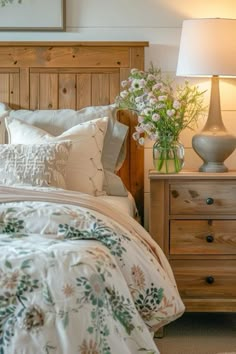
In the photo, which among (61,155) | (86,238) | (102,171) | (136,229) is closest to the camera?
(86,238)

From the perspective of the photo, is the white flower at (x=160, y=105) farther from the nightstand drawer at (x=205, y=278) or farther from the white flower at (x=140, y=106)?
the nightstand drawer at (x=205, y=278)

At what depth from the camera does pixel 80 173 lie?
3.00 m

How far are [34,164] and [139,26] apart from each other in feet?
3.82

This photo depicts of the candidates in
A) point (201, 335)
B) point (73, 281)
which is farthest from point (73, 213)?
point (201, 335)

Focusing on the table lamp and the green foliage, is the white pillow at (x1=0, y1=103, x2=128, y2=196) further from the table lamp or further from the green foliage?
the table lamp

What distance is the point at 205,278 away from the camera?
2939 millimetres

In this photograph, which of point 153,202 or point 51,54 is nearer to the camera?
point 153,202

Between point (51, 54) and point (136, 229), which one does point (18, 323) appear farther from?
point (51, 54)

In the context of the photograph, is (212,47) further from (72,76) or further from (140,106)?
(72,76)

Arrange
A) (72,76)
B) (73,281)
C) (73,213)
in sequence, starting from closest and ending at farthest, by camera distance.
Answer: (73,281) < (73,213) < (72,76)

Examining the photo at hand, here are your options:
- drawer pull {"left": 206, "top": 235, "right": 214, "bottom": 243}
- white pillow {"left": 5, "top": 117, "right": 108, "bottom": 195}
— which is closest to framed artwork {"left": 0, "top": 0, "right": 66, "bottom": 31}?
white pillow {"left": 5, "top": 117, "right": 108, "bottom": 195}

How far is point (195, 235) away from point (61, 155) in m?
0.76

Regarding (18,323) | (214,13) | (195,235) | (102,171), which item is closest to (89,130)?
(102,171)

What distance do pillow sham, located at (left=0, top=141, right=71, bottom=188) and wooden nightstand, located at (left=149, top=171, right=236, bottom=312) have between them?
456 millimetres
